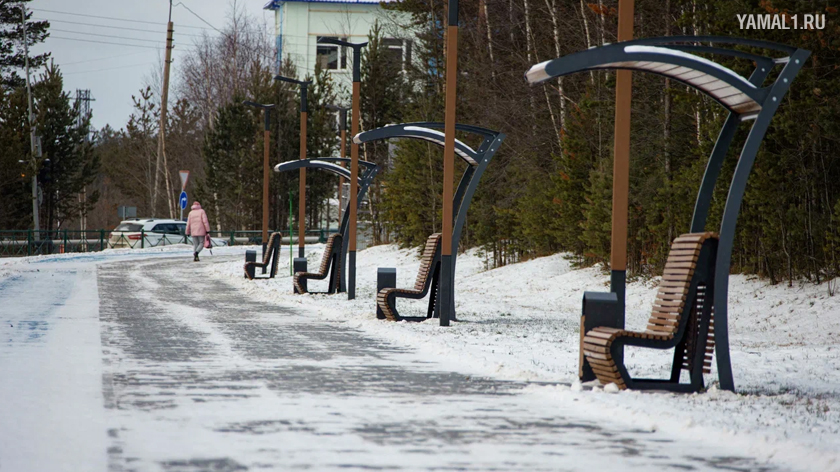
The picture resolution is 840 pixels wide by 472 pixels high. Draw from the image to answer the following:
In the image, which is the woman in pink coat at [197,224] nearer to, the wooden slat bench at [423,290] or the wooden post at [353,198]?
the wooden post at [353,198]

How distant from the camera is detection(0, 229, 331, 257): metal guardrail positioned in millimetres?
43219

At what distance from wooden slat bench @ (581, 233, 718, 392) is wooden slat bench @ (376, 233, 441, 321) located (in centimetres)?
662

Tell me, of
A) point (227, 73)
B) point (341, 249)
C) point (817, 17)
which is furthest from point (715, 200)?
point (227, 73)

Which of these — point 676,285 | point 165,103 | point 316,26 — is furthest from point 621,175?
point 316,26

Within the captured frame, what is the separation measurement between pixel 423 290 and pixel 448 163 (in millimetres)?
1855

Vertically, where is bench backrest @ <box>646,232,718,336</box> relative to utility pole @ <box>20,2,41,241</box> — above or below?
below

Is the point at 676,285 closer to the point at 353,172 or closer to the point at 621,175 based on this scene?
the point at 621,175

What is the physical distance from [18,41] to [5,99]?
9.11 m

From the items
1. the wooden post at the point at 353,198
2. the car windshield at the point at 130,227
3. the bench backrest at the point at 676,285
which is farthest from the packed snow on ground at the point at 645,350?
the car windshield at the point at 130,227

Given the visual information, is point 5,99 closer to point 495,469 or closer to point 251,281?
point 251,281

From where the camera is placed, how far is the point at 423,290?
597 inches

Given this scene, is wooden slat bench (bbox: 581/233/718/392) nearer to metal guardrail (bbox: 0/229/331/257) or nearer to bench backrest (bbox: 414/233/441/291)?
bench backrest (bbox: 414/233/441/291)

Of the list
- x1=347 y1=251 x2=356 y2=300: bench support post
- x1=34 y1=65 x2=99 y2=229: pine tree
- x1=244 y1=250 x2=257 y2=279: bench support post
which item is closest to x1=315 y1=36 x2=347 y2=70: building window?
x1=34 y1=65 x2=99 y2=229: pine tree

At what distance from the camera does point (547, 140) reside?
2795 cm
